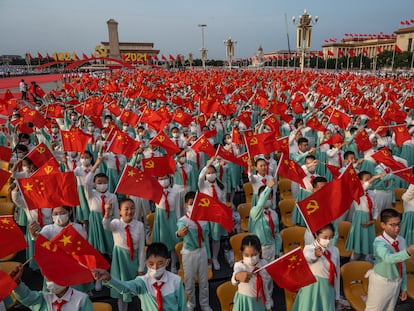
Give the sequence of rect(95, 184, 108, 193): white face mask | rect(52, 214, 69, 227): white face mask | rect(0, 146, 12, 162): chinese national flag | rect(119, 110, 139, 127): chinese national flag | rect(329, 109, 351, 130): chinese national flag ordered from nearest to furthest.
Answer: rect(52, 214, 69, 227): white face mask, rect(95, 184, 108, 193): white face mask, rect(0, 146, 12, 162): chinese national flag, rect(329, 109, 351, 130): chinese national flag, rect(119, 110, 139, 127): chinese national flag

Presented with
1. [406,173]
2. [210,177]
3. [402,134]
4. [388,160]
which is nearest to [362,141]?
[402,134]

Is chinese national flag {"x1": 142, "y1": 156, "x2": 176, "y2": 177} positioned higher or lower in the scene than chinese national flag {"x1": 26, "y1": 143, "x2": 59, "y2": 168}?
lower

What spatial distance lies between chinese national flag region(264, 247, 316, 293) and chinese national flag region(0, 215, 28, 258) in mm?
2313

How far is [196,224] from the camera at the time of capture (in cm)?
421

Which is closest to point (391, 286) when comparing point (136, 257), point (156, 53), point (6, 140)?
point (136, 257)

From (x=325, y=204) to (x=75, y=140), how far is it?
5056mm

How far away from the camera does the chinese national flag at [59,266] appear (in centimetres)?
255

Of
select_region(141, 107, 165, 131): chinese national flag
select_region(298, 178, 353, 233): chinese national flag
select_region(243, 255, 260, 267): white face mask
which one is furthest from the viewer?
select_region(141, 107, 165, 131): chinese national flag

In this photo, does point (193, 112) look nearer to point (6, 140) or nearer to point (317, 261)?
point (6, 140)

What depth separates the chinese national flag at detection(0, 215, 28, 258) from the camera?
285 centimetres

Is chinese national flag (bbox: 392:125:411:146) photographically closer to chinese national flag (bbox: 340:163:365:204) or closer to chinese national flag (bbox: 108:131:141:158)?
chinese national flag (bbox: 340:163:365:204)

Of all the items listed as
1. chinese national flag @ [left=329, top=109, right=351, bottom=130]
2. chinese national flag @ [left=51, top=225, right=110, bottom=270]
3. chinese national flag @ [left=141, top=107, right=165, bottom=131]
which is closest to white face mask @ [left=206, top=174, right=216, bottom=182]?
chinese national flag @ [left=51, top=225, right=110, bottom=270]

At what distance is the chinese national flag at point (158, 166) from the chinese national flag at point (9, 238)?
2484mm

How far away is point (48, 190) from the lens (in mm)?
4023
